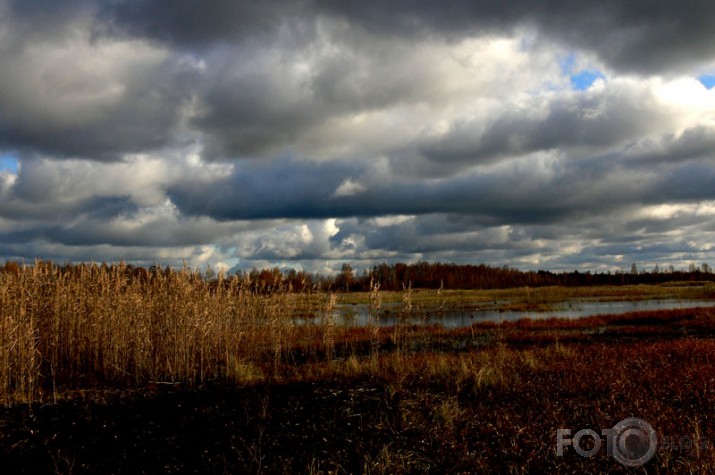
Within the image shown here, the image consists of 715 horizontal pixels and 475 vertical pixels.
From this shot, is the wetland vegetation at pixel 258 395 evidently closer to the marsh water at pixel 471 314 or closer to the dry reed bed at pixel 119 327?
the dry reed bed at pixel 119 327

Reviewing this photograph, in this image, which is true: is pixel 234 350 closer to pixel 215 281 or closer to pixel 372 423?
pixel 215 281

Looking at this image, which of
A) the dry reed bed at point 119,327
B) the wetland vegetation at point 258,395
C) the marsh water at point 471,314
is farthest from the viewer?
the marsh water at point 471,314

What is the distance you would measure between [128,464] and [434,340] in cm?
1663

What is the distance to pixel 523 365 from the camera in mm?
12625

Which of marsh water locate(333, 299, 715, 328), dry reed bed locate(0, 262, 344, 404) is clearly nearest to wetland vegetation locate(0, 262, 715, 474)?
dry reed bed locate(0, 262, 344, 404)

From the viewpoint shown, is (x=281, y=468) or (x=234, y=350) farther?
(x=234, y=350)

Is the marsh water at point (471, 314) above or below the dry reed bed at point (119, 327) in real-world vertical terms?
below

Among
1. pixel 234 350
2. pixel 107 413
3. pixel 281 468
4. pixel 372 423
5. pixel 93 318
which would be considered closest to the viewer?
pixel 281 468

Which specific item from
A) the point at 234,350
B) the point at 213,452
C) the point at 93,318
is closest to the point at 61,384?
the point at 93,318

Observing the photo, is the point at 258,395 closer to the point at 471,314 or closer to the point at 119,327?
the point at 119,327

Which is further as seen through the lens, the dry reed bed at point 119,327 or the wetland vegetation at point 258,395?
the dry reed bed at point 119,327

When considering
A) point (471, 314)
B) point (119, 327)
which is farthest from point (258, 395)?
point (471, 314)

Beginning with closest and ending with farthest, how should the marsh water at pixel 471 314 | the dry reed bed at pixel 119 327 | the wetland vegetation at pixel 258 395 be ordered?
1. the wetland vegetation at pixel 258 395
2. the dry reed bed at pixel 119 327
3. the marsh water at pixel 471 314

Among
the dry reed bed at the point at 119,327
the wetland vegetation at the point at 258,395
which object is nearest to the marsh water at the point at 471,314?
the wetland vegetation at the point at 258,395
